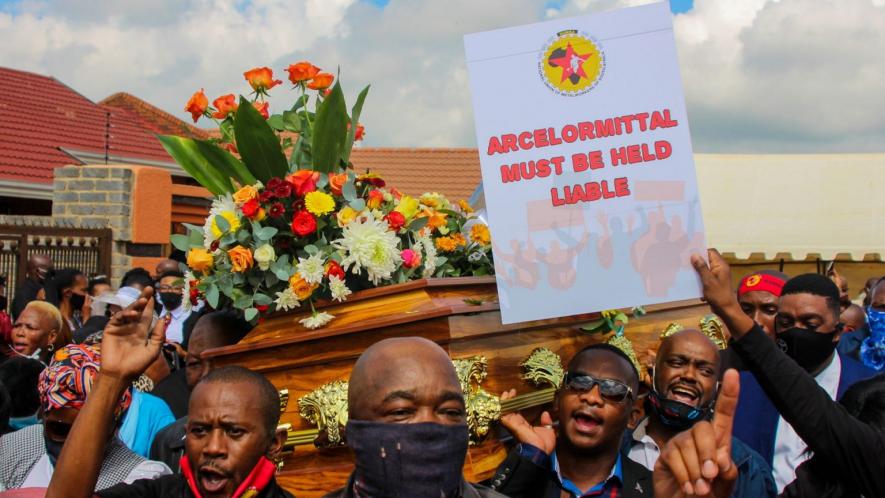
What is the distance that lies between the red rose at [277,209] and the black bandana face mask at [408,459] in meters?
1.67

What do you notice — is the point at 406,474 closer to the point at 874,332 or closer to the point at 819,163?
the point at 874,332

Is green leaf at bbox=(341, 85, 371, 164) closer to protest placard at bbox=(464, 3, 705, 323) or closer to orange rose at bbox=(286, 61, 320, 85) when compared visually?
orange rose at bbox=(286, 61, 320, 85)

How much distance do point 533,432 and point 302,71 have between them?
1823 millimetres

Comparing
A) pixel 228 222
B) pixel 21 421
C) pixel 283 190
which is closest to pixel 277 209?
pixel 283 190

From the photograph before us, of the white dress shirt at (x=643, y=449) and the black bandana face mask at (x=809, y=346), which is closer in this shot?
the white dress shirt at (x=643, y=449)

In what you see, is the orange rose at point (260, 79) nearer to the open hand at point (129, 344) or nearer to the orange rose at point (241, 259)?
the orange rose at point (241, 259)

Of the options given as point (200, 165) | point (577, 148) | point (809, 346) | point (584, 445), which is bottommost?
point (584, 445)

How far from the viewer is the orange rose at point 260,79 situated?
3982 mm

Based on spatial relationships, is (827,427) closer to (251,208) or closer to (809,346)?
(809,346)

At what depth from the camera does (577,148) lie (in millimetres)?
3062

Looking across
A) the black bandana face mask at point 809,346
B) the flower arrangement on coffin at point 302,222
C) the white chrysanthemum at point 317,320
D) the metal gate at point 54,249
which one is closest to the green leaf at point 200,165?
the flower arrangement on coffin at point 302,222

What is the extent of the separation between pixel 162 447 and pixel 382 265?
105 cm

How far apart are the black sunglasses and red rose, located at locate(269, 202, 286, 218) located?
121cm

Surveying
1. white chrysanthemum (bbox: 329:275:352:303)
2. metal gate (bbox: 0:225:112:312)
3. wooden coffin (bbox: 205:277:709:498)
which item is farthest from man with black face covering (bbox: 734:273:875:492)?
metal gate (bbox: 0:225:112:312)
